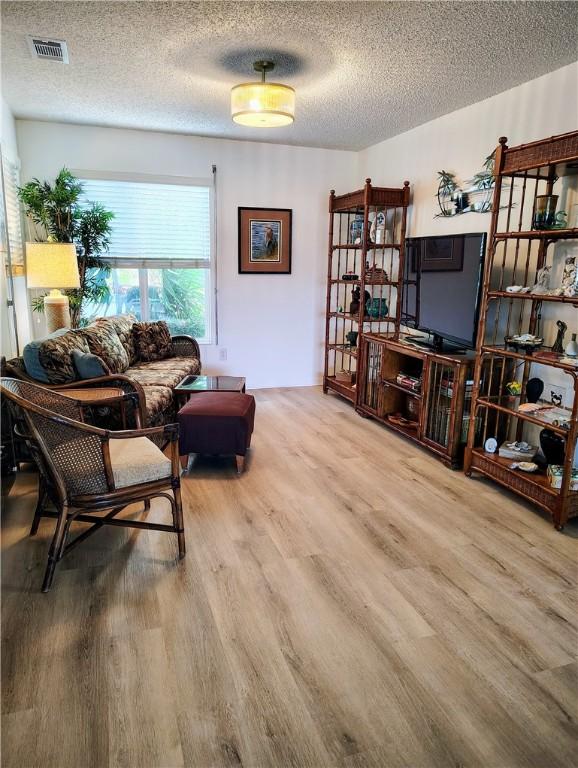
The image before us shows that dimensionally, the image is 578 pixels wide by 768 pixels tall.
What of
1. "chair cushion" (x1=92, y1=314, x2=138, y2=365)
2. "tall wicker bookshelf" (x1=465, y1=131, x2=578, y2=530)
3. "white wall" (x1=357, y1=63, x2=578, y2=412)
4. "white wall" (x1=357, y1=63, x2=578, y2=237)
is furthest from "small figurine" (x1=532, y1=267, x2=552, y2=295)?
"chair cushion" (x1=92, y1=314, x2=138, y2=365)

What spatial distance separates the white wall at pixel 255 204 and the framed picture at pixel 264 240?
0.07m

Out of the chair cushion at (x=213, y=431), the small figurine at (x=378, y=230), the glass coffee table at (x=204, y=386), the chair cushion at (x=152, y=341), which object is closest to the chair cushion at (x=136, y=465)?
the chair cushion at (x=213, y=431)

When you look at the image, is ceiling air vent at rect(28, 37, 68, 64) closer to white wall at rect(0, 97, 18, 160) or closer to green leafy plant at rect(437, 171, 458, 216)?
white wall at rect(0, 97, 18, 160)

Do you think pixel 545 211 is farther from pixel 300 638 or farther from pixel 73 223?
pixel 73 223

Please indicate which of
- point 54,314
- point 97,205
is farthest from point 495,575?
point 97,205

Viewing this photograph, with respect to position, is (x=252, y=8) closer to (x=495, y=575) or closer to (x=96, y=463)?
(x=96, y=463)

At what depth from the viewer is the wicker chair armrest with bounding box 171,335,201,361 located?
4910mm

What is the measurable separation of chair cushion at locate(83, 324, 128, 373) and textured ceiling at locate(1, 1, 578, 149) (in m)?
1.69

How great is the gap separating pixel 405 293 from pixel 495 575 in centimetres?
269

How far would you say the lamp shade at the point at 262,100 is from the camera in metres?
3.03

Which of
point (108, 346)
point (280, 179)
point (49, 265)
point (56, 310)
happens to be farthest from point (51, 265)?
point (280, 179)

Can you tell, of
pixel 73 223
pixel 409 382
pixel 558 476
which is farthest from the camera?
pixel 73 223

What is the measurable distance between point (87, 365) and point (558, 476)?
2.82m

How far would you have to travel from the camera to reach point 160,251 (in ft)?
16.6
